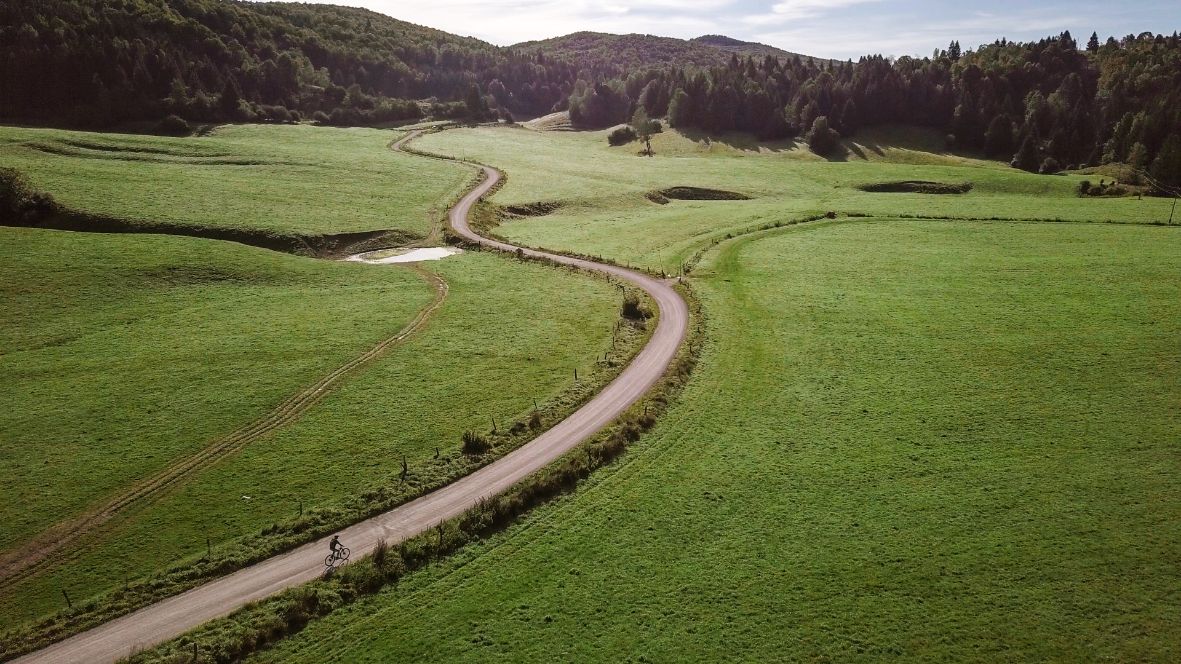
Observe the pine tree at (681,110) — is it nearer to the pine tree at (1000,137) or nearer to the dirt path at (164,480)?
the pine tree at (1000,137)

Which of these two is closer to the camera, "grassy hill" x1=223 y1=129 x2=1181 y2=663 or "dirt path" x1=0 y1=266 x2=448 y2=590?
"grassy hill" x1=223 y1=129 x2=1181 y2=663

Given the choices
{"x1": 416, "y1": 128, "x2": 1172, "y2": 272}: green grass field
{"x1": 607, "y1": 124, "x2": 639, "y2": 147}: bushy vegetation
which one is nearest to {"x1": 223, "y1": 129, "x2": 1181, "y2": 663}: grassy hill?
{"x1": 416, "y1": 128, "x2": 1172, "y2": 272}: green grass field

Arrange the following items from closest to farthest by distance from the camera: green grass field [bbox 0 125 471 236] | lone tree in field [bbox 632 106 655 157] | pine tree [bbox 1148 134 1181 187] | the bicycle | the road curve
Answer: the road curve → the bicycle → green grass field [bbox 0 125 471 236] → pine tree [bbox 1148 134 1181 187] → lone tree in field [bbox 632 106 655 157]

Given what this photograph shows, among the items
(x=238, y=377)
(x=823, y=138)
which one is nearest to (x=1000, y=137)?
(x=823, y=138)

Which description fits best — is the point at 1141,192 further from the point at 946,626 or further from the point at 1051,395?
the point at 946,626

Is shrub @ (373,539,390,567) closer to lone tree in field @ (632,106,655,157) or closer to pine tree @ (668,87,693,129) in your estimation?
lone tree in field @ (632,106,655,157)

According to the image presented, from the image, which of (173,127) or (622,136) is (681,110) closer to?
(622,136)
